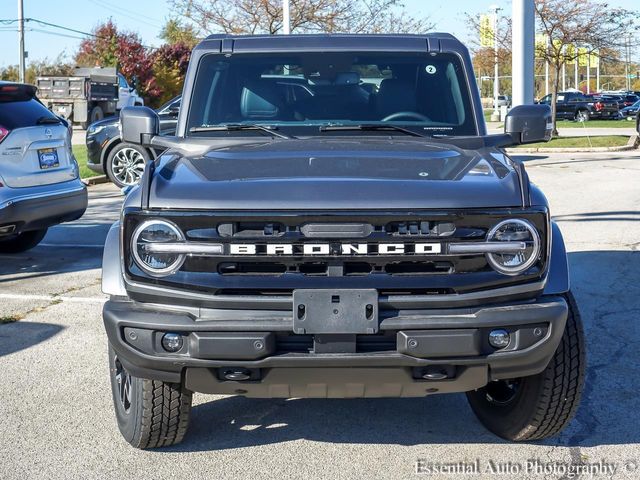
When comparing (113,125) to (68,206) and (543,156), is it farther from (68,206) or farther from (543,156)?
(543,156)

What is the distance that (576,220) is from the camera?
466 inches

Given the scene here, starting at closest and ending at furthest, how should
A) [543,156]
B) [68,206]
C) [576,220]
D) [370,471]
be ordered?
1. [370,471]
2. [68,206]
3. [576,220]
4. [543,156]

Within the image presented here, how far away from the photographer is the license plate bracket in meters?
3.63

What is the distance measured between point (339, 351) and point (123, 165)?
12559mm

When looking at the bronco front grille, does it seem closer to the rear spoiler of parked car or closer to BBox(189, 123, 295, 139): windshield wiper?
BBox(189, 123, 295, 139): windshield wiper

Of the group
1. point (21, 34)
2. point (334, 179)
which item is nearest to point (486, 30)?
point (21, 34)

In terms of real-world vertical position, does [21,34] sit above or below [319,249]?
above

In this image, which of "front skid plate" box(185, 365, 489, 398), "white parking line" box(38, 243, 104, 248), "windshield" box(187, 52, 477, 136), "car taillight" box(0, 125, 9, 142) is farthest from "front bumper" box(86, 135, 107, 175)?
"front skid plate" box(185, 365, 489, 398)

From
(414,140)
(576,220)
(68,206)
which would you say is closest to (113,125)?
(68,206)

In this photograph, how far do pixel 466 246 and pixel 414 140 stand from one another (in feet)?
4.28

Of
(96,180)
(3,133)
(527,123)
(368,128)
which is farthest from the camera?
(96,180)

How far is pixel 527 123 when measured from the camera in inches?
203

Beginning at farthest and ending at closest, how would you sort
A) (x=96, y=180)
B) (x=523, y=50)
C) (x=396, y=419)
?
(x=96, y=180) → (x=523, y=50) → (x=396, y=419)

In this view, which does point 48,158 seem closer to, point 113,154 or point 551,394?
point 551,394
